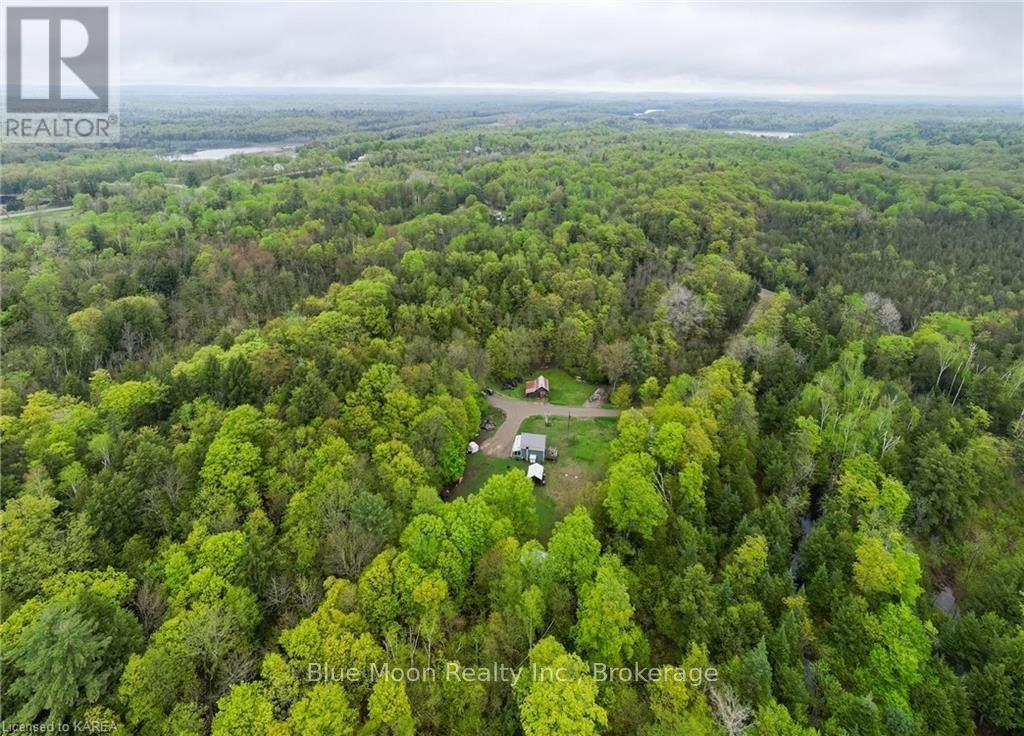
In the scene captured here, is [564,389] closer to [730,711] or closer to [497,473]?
[497,473]

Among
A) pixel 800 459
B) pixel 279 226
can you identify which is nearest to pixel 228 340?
pixel 279 226

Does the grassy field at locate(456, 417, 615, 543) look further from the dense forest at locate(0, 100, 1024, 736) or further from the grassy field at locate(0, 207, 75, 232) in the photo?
the grassy field at locate(0, 207, 75, 232)

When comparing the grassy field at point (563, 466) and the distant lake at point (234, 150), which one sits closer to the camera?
the grassy field at point (563, 466)

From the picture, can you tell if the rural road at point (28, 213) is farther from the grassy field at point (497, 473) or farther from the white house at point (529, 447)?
the white house at point (529, 447)

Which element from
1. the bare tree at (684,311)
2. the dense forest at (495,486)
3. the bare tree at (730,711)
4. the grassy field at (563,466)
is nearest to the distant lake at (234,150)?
the dense forest at (495,486)

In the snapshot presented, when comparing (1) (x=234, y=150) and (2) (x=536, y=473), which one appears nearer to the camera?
(2) (x=536, y=473)

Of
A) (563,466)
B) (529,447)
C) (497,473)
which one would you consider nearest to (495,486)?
(497,473)
